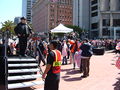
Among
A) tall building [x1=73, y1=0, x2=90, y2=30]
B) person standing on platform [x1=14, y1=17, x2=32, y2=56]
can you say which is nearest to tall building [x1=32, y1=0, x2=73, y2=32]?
tall building [x1=73, y1=0, x2=90, y2=30]

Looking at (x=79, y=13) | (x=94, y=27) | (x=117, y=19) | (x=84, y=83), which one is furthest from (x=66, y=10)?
(x=84, y=83)

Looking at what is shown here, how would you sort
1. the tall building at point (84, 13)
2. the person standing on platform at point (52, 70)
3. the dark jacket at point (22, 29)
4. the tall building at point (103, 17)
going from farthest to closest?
the tall building at point (84, 13) < the tall building at point (103, 17) < the dark jacket at point (22, 29) < the person standing on platform at point (52, 70)

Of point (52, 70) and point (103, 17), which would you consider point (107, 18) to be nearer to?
point (103, 17)

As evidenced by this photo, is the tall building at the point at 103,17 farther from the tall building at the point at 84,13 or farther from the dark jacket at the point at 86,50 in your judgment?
the dark jacket at the point at 86,50

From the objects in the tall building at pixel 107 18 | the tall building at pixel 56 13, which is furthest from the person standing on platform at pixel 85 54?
the tall building at pixel 56 13

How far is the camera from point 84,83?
1013 centimetres

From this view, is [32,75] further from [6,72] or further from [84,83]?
[84,83]

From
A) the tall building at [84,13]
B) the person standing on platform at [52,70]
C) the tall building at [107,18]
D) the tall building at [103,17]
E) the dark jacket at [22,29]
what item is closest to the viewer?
the person standing on platform at [52,70]

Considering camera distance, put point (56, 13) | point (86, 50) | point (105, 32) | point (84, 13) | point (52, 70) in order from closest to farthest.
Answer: point (52, 70) → point (86, 50) → point (105, 32) → point (84, 13) → point (56, 13)

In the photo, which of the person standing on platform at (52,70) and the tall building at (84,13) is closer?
the person standing on platform at (52,70)

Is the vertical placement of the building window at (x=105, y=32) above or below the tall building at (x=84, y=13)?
below

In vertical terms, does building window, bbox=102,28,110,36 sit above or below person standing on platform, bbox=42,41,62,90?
above

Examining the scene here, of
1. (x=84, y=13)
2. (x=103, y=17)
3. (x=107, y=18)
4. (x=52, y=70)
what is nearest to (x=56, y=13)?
(x=84, y=13)

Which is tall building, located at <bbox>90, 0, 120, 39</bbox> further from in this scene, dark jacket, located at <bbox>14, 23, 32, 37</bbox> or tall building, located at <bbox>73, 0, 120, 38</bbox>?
dark jacket, located at <bbox>14, 23, 32, 37</bbox>
